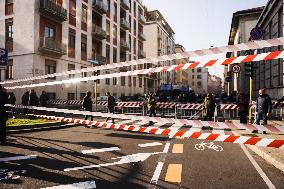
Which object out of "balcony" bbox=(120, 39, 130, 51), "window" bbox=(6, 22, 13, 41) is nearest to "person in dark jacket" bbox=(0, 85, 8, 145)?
"window" bbox=(6, 22, 13, 41)

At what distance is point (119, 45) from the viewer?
43906 mm

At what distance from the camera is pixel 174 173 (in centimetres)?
538

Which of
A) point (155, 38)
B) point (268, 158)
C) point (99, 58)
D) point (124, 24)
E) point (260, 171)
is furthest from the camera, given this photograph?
point (155, 38)

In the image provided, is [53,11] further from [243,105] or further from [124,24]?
[243,105]

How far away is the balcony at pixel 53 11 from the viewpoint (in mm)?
24891

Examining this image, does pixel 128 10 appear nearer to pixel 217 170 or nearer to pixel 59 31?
pixel 59 31

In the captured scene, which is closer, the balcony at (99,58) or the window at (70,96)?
the window at (70,96)

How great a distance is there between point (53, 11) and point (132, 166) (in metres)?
23.4

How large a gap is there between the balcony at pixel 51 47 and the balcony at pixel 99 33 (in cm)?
788

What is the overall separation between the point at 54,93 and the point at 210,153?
2166 centimetres

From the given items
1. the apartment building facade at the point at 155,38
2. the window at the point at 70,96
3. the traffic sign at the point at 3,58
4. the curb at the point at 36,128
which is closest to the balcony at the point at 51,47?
the window at the point at 70,96

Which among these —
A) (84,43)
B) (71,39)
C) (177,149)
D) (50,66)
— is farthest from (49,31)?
(177,149)

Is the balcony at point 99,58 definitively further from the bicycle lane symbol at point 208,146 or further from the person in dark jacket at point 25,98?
the bicycle lane symbol at point 208,146

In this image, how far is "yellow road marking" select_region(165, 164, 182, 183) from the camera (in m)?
4.99
